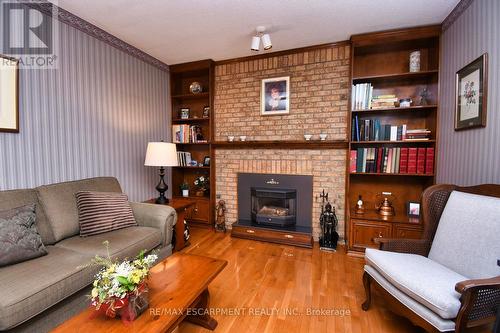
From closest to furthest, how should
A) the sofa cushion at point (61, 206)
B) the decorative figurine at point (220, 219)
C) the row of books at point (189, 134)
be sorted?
the sofa cushion at point (61, 206) → the decorative figurine at point (220, 219) → the row of books at point (189, 134)

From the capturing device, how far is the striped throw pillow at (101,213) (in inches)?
76.7

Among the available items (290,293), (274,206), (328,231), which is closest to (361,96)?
(328,231)

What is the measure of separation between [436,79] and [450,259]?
1962 millimetres

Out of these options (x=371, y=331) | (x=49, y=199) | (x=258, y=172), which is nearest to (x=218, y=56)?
(x=258, y=172)

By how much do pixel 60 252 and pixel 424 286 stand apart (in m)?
2.39

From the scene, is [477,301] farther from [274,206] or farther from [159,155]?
[159,155]

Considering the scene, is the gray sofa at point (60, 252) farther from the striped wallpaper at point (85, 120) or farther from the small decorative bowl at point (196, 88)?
the small decorative bowl at point (196, 88)

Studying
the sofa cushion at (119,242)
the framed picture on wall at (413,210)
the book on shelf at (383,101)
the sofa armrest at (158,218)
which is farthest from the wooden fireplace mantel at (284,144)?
the sofa cushion at (119,242)

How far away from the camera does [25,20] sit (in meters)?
1.88

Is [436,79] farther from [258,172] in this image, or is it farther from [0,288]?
[0,288]

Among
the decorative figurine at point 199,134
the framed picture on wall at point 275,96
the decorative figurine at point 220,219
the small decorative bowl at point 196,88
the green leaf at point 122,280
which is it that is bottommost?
the decorative figurine at point 220,219

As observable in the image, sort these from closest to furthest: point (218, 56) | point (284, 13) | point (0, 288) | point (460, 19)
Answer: point (0, 288) < point (460, 19) < point (284, 13) < point (218, 56)

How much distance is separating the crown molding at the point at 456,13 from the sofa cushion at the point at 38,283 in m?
3.51

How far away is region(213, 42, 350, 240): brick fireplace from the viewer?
2.90 meters
